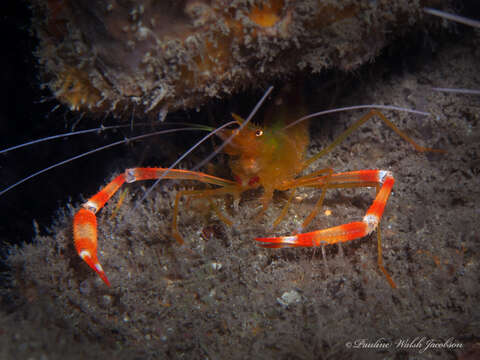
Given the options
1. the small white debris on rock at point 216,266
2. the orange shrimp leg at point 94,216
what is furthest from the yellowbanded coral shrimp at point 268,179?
the small white debris on rock at point 216,266

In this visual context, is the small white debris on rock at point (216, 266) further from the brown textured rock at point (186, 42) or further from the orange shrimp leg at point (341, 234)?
the brown textured rock at point (186, 42)

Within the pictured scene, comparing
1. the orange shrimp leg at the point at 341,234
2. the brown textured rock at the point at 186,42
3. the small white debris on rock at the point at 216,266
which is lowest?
the small white debris on rock at the point at 216,266

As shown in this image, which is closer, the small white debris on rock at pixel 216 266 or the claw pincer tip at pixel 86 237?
the claw pincer tip at pixel 86 237

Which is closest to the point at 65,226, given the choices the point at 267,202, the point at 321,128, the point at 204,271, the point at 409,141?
the point at 204,271

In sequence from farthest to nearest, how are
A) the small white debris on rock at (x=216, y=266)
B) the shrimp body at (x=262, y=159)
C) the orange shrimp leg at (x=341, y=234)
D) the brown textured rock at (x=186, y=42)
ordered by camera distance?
the shrimp body at (x=262, y=159)
the small white debris on rock at (x=216, y=266)
the orange shrimp leg at (x=341, y=234)
the brown textured rock at (x=186, y=42)

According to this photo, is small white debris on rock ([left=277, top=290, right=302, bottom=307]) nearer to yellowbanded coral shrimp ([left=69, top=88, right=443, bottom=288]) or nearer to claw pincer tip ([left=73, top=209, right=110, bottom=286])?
yellowbanded coral shrimp ([left=69, top=88, right=443, bottom=288])

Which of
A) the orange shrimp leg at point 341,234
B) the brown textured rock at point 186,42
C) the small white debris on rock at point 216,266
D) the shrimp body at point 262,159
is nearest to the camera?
the brown textured rock at point 186,42

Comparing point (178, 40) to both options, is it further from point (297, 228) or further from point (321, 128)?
point (321, 128)
